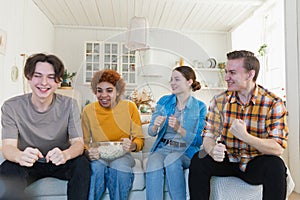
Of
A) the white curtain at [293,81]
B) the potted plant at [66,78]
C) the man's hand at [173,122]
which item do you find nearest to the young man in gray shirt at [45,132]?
the man's hand at [173,122]

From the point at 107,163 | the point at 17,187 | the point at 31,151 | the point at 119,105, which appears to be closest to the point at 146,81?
the point at 119,105

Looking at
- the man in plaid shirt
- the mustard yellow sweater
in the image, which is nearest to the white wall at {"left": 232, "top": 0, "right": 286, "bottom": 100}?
the man in plaid shirt

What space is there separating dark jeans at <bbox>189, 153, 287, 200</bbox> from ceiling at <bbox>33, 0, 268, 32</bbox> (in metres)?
2.93

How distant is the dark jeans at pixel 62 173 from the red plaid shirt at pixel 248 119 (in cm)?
66

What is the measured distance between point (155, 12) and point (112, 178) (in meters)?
3.28

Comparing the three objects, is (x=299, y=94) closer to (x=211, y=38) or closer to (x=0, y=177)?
(x=0, y=177)

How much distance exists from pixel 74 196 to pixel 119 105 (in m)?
0.56

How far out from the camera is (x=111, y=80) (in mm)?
1774

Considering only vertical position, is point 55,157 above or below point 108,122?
below

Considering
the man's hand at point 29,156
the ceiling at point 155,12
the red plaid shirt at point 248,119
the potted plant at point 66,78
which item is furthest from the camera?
the potted plant at point 66,78

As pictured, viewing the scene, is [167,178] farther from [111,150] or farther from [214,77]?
[214,77]

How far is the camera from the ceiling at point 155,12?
13.2ft

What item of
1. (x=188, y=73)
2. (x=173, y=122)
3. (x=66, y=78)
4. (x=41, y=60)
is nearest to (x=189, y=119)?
(x=173, y=122)

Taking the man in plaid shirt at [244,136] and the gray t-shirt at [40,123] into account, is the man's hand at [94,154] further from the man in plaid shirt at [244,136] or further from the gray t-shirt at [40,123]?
the man in plaid shirt at [244,136]
